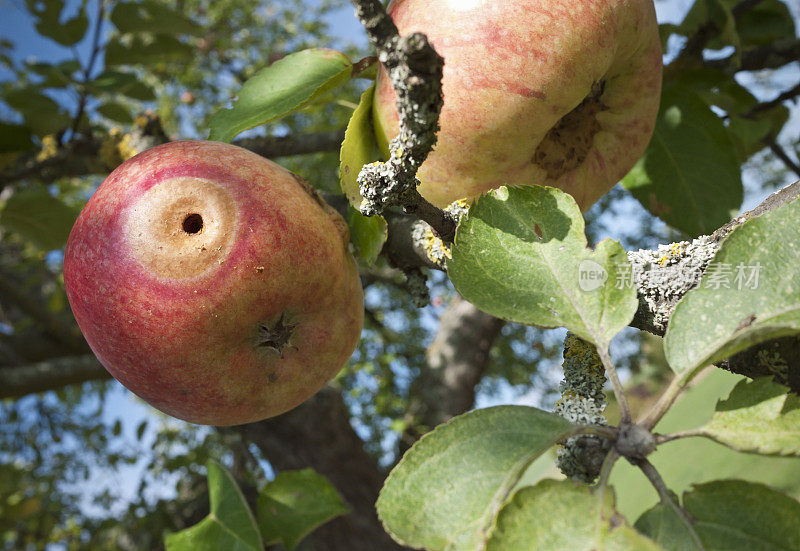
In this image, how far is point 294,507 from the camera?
139cm

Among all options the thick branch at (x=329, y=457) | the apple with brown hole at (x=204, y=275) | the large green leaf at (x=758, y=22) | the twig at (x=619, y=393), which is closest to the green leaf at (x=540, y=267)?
the twig at (x=619, y=393)

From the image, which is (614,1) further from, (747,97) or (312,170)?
(312,170)

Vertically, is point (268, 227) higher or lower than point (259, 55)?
lower

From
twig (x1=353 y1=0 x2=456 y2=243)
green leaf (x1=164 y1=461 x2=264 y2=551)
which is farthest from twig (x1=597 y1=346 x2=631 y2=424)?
green leaf (x1=164 y1=461 x2=264 y2=551)

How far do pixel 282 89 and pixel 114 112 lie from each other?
1362mm

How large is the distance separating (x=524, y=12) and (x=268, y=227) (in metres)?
0.44

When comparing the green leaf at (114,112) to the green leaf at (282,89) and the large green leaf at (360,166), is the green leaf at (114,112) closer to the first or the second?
the green leaf at (282,89)

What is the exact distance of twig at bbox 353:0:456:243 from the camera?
0.47 m

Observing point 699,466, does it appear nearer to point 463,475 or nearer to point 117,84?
point 117,84

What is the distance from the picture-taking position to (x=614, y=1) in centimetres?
80

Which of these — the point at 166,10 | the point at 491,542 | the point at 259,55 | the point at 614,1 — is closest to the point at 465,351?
the point at 166,10

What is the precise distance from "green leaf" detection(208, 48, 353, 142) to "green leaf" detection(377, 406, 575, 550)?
0.53 metres

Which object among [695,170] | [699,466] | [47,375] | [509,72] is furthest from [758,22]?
[699,466]

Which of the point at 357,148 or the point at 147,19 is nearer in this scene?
the point at 357,148
